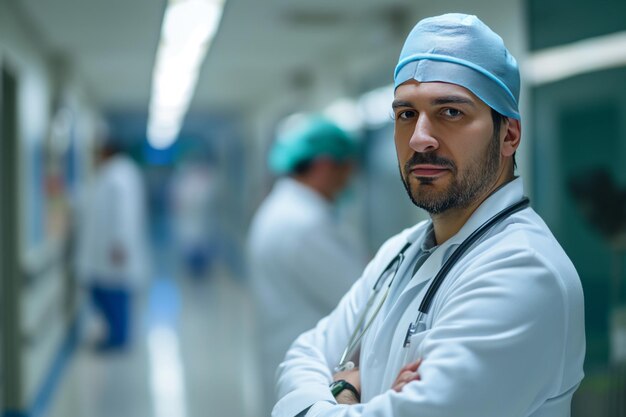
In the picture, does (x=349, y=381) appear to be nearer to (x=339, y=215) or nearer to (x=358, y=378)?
(x=358, y=378)

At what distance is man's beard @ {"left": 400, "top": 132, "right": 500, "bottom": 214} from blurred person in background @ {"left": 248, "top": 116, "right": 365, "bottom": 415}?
110cm

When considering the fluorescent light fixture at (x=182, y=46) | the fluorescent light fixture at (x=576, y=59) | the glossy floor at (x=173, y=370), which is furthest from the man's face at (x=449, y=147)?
the glossy floor at (x=173, y=370)

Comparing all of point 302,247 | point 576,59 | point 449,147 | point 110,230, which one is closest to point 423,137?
point 449,147

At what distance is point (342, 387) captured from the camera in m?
1.33

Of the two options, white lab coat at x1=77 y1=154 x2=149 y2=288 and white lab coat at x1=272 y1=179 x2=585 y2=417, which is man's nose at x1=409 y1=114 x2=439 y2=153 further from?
white lab coat at x1=77 y1=154 x2=149 y2=288

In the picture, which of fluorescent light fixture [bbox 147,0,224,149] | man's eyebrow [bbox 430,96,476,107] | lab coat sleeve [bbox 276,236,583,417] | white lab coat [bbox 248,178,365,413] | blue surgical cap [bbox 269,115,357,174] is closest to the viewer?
lab coat sleeve [bbox 276,236,583,417]

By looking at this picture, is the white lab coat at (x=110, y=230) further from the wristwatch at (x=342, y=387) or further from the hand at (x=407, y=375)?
the hand at (x=407, y=375)

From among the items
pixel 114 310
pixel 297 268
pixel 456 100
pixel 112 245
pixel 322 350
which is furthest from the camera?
pixel 114 310

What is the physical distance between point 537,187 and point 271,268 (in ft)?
4.36

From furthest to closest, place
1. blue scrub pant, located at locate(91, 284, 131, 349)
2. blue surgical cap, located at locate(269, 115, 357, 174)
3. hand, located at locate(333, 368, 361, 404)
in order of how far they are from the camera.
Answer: blue scrub pant, located at locate(91, 284, 131, 349) < blue surgical cap, located at locate(269, 115, 357, 174) < hand, located at locate(333, 368, 361, 404)

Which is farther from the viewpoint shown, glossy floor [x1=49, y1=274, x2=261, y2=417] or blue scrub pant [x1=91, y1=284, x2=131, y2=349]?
blue scrub pant [x1=91, y1=284, x2=131, y2=349]

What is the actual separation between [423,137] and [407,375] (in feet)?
1.29

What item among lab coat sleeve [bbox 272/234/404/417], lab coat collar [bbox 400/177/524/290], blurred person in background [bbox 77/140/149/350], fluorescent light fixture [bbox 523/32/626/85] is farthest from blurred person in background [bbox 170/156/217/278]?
lab coat collar [bbox 400/177/524/290]

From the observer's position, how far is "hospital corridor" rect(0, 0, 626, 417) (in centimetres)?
111
